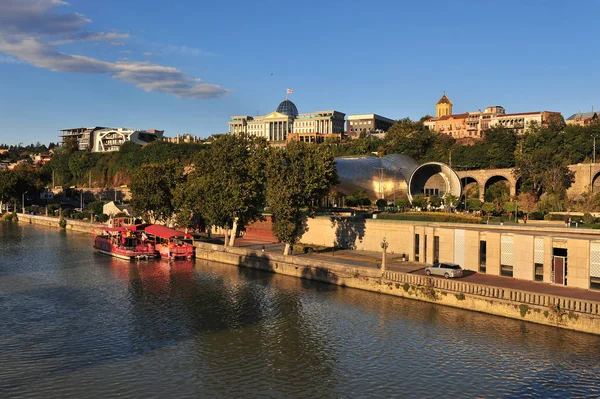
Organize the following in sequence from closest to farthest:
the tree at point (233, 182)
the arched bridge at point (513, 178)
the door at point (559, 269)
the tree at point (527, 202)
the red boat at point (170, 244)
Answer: the door at point (559, 269), the tree at point (233, 182), the red boat at point (170, 244), the tree at point (527, 202), the arched bridge at point (513, 178)

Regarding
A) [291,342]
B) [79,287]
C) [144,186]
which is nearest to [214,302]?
[291,342]

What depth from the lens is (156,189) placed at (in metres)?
82.3

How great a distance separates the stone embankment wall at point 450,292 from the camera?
33.6 m

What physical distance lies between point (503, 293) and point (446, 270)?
661cm

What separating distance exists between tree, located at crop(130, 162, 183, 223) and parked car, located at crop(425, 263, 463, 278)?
4841 cm

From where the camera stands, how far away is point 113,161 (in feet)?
631

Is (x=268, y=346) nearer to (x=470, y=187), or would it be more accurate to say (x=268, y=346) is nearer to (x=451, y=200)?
(x=451, y=200)

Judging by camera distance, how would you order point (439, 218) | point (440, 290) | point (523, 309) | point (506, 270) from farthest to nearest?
point (439, 218) < point (506, 270) < point (440, 290) < point (523, 309)

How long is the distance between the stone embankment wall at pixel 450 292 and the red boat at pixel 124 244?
16038 millimetres

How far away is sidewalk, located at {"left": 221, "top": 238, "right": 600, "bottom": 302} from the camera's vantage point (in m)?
37.0

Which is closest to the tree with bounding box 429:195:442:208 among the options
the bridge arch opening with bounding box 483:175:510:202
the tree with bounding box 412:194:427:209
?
the tree with bounding box 412:194:427:209

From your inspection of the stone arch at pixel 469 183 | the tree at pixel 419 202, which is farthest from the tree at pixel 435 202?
the stone arch at pixel 469 183

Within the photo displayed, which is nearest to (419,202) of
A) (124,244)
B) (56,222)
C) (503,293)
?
(124,244)

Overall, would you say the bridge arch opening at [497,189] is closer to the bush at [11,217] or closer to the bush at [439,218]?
the bush at [439,218]
